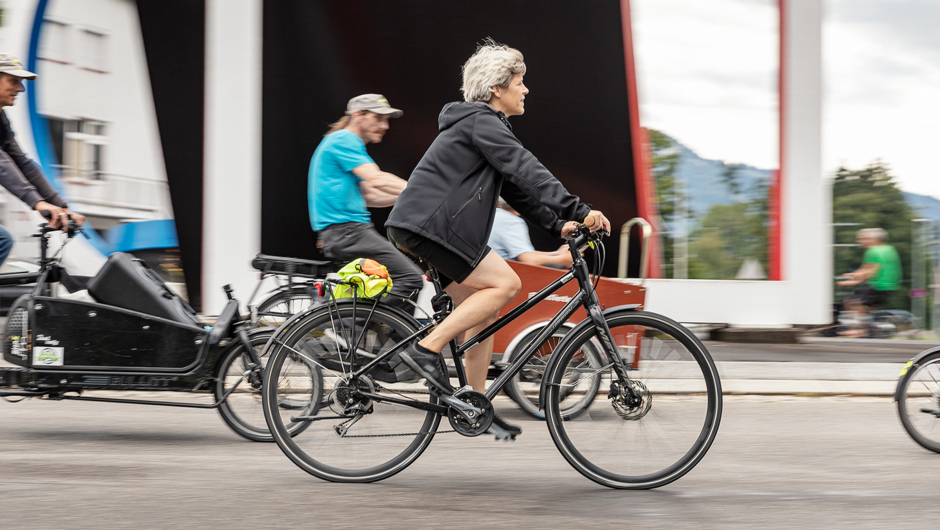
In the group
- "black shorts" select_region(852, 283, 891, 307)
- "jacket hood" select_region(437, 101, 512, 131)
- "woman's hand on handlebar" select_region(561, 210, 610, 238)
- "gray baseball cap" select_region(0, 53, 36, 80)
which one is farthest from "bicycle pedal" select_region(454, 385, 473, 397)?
"black shorts" select_region(852, 283, 891, 307)

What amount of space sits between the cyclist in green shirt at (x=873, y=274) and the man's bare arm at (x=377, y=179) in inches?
295

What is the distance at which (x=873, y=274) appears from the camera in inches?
455

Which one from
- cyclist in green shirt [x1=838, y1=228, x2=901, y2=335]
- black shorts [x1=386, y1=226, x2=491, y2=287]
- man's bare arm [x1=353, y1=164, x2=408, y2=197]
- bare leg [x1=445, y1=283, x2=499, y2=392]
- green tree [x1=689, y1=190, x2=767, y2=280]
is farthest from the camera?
cyclist in green shirt [x1=838, y1=228, x2=901, y2=335]

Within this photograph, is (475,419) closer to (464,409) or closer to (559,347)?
(464,409)

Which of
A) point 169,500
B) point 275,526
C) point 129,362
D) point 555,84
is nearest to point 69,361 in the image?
point 129,362

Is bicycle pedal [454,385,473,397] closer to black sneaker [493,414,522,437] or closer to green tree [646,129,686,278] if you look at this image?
black sneaker [493,414,522,437]

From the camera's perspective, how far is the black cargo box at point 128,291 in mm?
4734

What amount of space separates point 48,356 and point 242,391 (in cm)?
97

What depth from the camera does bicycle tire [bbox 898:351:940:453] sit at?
4.95 metres

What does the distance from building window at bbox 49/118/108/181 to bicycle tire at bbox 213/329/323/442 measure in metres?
6.29

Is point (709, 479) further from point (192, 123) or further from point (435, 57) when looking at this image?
point (192, 123)

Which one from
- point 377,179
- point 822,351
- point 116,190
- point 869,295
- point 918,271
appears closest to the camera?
point 377,179

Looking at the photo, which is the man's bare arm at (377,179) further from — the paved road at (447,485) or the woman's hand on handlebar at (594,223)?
the woman's hand on handlebar at (594,223)

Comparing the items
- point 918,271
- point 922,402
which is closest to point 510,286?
point 922,402
